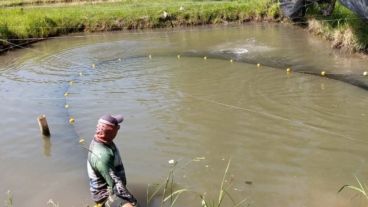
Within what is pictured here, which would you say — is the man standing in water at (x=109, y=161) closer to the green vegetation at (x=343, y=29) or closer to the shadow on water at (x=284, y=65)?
the shadow on water at (x=284, y=65)

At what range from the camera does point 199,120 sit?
9.85 m

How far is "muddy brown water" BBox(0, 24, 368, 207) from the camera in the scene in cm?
722

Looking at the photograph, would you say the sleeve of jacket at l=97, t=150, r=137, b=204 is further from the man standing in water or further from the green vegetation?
the green vegetation

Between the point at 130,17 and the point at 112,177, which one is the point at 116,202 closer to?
the point at 112,177

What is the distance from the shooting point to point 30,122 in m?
10.4

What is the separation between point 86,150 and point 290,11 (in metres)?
11.7

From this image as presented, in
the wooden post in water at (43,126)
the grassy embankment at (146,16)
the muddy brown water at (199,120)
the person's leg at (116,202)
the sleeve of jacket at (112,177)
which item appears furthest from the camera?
the grassy embankment at (146,16)

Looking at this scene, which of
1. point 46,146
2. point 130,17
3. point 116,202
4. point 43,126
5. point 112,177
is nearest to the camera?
point 112,177

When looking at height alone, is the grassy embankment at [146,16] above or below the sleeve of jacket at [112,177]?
above

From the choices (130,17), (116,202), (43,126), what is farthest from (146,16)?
(116,202)

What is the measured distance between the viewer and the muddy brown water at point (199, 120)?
284 inches

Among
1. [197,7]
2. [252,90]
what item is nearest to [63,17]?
[197,7]

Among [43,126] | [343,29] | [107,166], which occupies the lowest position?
[43,126]

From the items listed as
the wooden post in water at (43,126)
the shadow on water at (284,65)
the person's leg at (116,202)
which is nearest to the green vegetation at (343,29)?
the shadow on water at (284,65)
